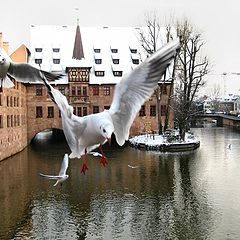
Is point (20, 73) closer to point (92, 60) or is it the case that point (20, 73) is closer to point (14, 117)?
point (14, 117)

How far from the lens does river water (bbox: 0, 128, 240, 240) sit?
12523 millimetres

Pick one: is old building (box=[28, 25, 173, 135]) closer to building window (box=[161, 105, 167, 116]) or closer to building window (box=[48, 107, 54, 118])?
building window (box=[161, 105, 167, 116])

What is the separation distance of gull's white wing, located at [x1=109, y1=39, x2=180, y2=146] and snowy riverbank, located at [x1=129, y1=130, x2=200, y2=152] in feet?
85.3

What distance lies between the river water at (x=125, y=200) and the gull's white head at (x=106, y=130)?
31.6 ft

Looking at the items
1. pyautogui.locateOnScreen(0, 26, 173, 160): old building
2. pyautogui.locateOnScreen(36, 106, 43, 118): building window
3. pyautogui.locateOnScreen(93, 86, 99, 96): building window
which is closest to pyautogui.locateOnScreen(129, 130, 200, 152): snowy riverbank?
pyautogui.locateOnScreen(0, 26, 173, 160): old building

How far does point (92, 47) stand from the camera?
118 ft

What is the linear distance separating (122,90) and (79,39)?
105 ft

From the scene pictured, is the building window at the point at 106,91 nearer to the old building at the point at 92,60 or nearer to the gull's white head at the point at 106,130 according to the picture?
the old building at the point at 92,60

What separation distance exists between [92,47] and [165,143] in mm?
11330

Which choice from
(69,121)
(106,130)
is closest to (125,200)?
(69,121)

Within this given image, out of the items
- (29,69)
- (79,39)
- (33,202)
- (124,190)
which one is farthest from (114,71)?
(29,69)

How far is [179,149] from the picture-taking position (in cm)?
2920

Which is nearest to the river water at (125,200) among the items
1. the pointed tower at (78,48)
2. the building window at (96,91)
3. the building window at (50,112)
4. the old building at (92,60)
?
the building window at (50,112)

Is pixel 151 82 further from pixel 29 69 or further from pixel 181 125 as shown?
pixel 181 125
